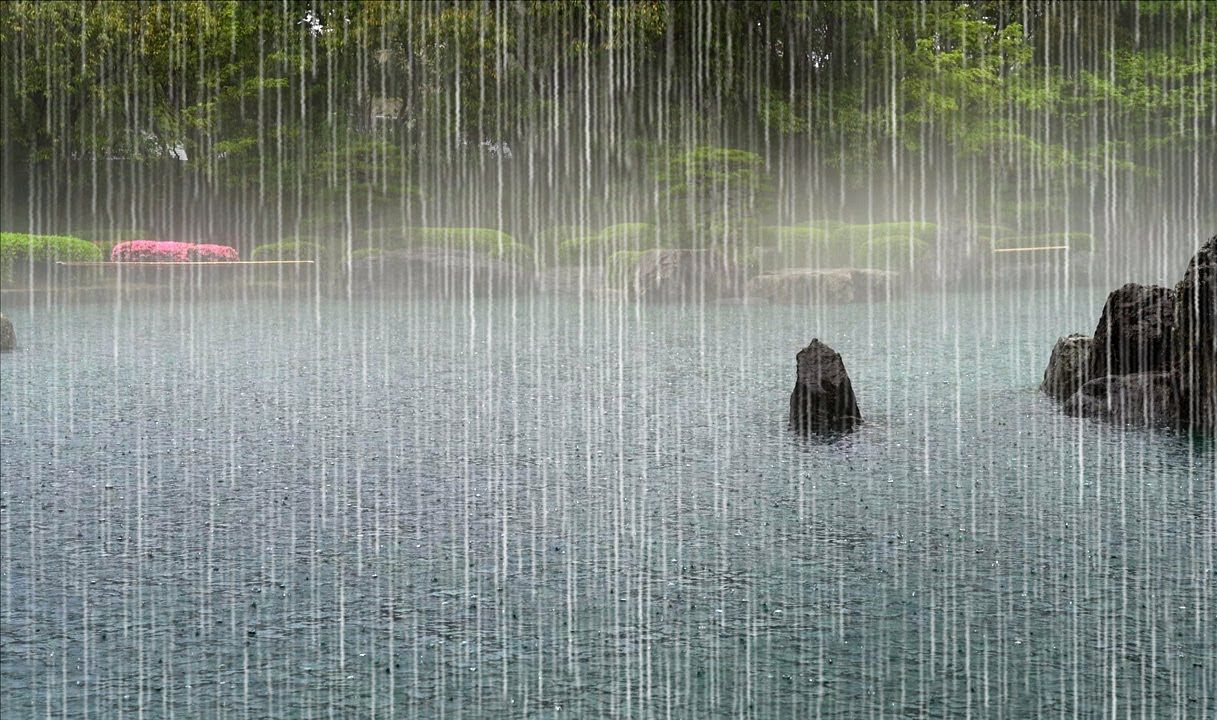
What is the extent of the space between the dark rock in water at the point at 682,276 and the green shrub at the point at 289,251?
7.56 meters

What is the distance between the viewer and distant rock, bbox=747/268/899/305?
19.0m

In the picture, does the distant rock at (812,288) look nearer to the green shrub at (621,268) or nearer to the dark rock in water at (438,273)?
the green shrub at (621,268)

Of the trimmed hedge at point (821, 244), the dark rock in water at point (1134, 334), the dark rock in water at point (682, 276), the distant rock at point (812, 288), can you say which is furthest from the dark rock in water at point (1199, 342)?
the trimmed hedge at point (821, 244)

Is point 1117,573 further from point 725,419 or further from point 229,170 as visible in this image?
point 229,170

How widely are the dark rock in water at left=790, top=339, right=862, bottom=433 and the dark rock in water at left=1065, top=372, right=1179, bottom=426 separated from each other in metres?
1.39

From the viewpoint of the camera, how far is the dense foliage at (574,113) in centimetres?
2756

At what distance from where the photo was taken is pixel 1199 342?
25.1ft

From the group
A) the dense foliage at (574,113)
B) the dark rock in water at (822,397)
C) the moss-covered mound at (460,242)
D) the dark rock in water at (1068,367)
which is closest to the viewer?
the dark rock in water at (822,397)

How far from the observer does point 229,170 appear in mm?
31203

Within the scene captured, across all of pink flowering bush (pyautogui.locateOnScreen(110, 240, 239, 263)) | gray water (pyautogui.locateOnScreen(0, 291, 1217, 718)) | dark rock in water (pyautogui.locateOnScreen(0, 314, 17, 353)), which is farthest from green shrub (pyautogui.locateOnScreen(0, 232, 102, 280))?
gray water (pyautogui.locateOnScreen(0, 291, 1217, 718))

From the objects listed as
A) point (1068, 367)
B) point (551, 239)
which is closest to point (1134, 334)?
→ point (1068, 367)

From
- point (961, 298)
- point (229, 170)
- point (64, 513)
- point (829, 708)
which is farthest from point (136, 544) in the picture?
point (229, 170)

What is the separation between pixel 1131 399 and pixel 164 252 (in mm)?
20766

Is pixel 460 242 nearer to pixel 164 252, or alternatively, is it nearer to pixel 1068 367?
pixel 164 252
